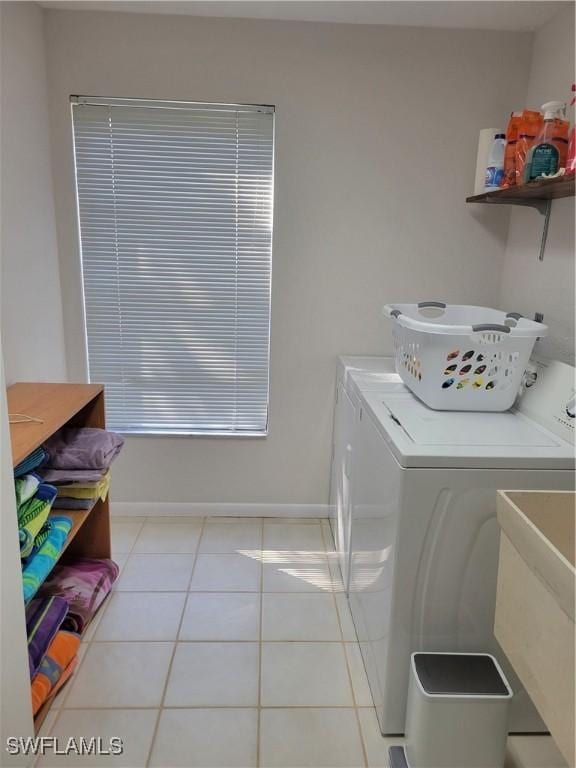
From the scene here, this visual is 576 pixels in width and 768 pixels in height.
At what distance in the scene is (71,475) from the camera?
188cm

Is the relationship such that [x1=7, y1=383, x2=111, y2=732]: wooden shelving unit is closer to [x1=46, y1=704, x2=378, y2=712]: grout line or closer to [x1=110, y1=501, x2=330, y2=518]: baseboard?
[x1=46, y1=704, x2=378, y2=712]: grout line

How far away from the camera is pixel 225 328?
2.62 meters

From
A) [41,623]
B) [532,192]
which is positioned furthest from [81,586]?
[532,192]

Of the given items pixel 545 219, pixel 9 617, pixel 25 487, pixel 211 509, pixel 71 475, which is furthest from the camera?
pixel 211 509

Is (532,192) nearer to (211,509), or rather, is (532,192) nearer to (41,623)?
(211,509)

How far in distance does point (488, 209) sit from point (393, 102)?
0.67 meters

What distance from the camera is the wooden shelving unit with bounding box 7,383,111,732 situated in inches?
61.9

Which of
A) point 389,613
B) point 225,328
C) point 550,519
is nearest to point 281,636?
point 389,613

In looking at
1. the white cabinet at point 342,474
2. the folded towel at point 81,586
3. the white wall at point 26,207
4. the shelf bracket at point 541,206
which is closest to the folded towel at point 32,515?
the folded towel at point 81,586

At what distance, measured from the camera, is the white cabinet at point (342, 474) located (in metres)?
2.19

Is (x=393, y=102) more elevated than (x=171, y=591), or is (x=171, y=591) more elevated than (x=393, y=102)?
(x=393, y=102)

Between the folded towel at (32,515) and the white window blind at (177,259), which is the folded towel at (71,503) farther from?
the white window blind at (177,259)

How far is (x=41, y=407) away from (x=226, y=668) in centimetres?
113

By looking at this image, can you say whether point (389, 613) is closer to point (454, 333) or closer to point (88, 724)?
point (454, 333)
